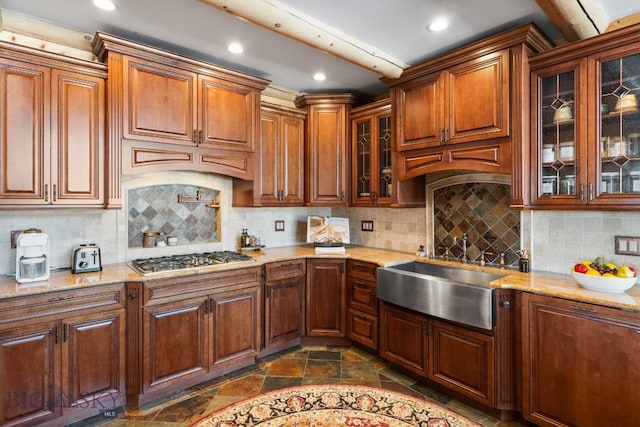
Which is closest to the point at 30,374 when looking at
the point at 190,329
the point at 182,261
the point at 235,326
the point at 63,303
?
the point at 63,303

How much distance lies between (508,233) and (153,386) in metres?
3.03

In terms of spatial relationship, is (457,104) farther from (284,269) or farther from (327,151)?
(284,269)

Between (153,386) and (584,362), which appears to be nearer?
(584,362)

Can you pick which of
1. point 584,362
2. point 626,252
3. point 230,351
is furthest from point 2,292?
point 626,252

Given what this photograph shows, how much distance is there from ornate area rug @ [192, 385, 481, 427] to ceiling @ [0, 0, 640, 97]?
2.58 metres

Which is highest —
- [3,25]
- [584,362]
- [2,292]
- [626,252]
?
[3,25]

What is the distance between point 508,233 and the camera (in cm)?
278

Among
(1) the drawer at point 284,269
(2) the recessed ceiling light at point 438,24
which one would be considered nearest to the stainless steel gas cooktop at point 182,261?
(1) the drawer at point 284,269

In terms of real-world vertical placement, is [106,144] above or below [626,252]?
above

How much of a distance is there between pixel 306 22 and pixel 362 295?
92.3 inches

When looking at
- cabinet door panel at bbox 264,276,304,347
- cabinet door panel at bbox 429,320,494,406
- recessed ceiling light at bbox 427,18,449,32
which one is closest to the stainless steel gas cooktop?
cabinet door panel at bbox 264,276,304,347

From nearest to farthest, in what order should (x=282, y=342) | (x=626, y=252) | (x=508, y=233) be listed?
(x=626, y=252), (x=508, y=233), (x=282, y=342)

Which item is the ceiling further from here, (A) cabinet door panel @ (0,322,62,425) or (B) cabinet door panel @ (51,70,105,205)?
(A) cabinet door panel @ (0,322,62,425)

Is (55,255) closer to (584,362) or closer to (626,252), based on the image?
(584,362)
